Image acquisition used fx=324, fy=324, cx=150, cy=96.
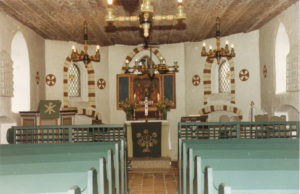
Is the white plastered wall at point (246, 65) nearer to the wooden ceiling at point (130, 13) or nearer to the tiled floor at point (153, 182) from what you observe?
the wooden ceiling at point (130, 13)

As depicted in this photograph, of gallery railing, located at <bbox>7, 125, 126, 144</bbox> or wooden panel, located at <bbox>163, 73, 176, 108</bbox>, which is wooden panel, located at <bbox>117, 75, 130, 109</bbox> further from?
gallery railing, located at <bbox>7, 125, 126, 144</bbox>

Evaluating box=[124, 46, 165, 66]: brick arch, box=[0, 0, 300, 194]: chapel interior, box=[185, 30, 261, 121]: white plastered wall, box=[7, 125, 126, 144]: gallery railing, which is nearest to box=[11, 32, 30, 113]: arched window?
box=[0, 0, 300, 194]: chapel interior

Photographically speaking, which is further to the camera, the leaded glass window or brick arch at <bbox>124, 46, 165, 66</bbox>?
brick arch at <bbox>124, 46, 165, 66</bbox>

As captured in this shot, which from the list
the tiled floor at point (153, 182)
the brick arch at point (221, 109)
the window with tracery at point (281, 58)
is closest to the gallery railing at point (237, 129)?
the tiled floor at point (153, 182)

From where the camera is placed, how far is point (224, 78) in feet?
36.8

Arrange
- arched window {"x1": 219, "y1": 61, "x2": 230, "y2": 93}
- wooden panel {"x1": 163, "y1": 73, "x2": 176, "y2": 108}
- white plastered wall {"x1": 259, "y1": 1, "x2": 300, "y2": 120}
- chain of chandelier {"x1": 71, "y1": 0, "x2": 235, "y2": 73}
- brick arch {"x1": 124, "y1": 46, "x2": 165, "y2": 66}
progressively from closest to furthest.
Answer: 1. chain of chandelier {"x1": 71, "y1": 0, "x2": 235, "y2": 73}
2. white plastered wall {"x1": 259, "y1": 1, "x2": 300, "y2": 120}
3. arched window {"x1": 219, "y1": 61, "x2": 230, "y2": 93}
4. wooden panel {"x1": 163, "y1": 73, "x2": 176, "y2": 108}
5. brick arch {"x1": 124, "y1": 46, "x2": 165, "y2": 66}

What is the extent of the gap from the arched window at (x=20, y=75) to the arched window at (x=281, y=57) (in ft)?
22.0

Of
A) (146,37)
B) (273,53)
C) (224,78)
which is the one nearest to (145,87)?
(224,78)

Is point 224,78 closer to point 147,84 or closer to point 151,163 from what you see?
point 147,84

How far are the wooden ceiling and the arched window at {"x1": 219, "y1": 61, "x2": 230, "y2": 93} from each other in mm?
1219

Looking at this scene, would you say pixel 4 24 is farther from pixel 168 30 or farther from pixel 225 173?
pixel 225 173

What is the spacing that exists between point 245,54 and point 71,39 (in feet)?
18.4

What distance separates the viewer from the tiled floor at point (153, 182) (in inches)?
237

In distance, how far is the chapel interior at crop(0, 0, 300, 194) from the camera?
4.16 m
